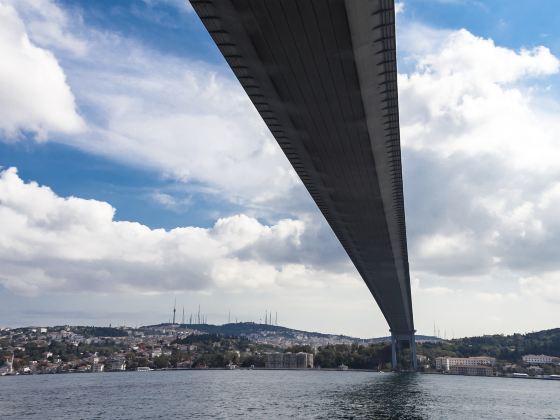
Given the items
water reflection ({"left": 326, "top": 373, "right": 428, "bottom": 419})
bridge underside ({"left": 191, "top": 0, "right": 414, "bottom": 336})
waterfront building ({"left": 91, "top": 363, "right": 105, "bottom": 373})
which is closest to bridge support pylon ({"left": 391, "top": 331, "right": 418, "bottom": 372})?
water reflection ({"left": 326, "top": 373, "right": 428, "bottom": 419})

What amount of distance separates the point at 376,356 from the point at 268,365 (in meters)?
44.4

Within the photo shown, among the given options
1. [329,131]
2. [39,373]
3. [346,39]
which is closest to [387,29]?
[346,39]

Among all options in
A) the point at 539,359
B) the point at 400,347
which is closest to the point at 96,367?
the point at 400,347

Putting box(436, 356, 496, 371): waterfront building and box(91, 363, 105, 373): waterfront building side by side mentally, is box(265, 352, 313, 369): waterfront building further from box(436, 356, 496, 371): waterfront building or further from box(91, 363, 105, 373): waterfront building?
box(91, 363, 105, 373): waterfront building

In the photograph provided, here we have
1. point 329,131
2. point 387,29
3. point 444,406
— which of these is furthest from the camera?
point 444,406

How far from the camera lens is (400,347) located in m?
146

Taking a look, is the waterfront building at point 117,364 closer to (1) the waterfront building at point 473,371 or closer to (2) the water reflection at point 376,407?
(1) the waterfront building at point 473,371

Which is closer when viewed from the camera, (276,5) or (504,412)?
(276,5)

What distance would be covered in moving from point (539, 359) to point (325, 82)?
187856 millimetres

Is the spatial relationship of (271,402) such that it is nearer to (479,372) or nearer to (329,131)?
(329,131)

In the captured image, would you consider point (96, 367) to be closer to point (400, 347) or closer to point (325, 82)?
point (400, 347)

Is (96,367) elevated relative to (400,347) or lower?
lower

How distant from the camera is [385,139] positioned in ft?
80.8

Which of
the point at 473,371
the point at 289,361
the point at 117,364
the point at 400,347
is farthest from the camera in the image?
the point at 289,361
